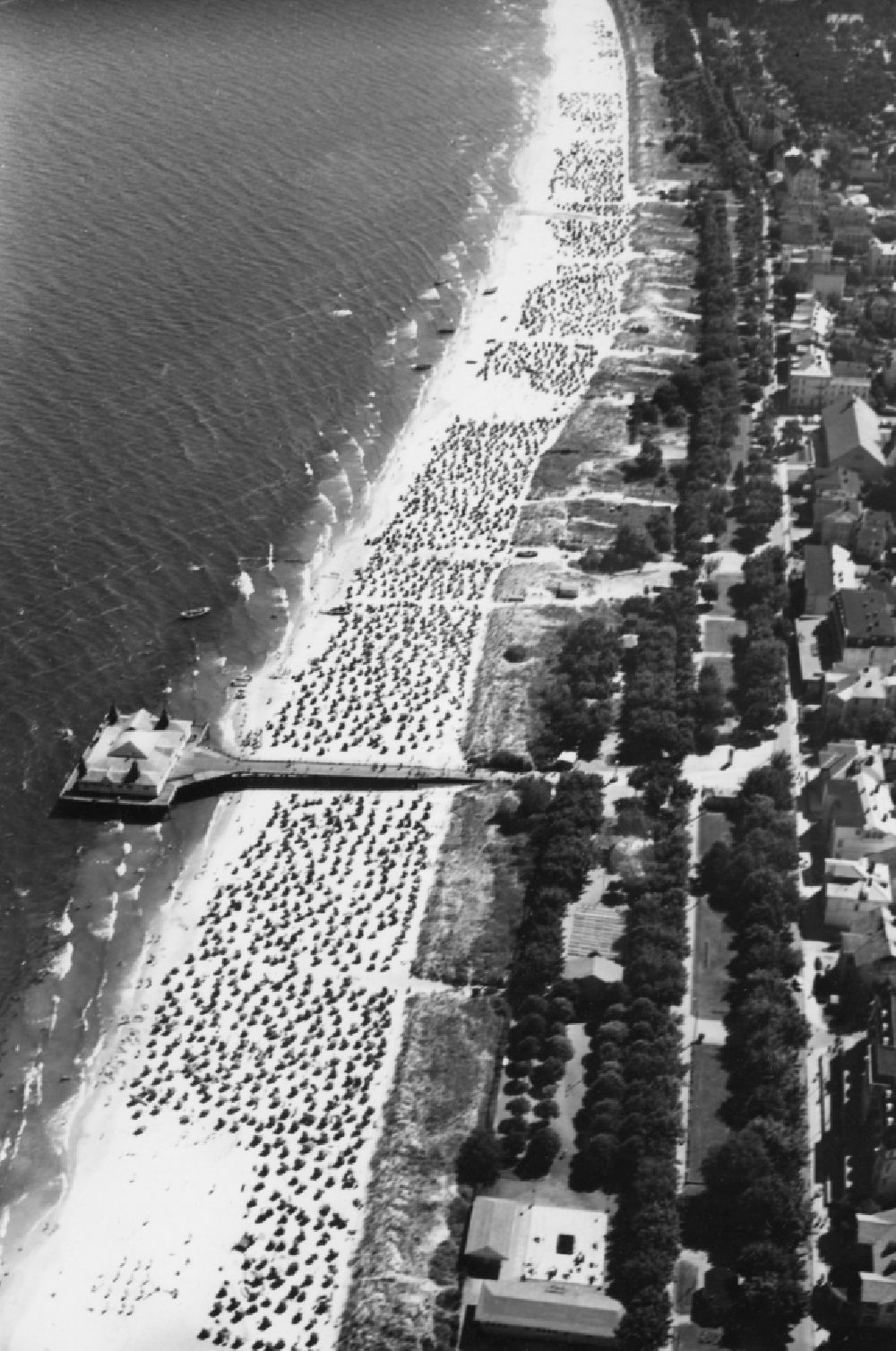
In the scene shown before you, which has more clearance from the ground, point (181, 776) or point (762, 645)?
point (762, 645)

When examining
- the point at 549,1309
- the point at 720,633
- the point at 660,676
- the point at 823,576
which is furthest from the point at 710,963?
the point at 823,576

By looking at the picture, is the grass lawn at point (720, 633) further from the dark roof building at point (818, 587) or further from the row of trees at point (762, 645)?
the dark roof building at point (818, 587)

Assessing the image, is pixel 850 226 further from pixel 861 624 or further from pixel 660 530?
pixel 861 624

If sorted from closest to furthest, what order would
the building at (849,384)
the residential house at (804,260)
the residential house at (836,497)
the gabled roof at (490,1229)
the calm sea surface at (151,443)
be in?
the gabled roof at (490,1229) < the calm sea surface at (151,443) < the residential house at (836,497) < the building at (849,384) < the residential house at (804,260)

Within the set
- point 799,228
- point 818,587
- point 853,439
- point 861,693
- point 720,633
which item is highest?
point 799,228

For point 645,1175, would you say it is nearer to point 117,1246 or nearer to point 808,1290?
point 808,1290

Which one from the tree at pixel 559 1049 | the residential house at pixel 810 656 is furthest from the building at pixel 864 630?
the tree at pixel 559 1049

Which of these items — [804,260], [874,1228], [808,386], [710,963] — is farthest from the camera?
[804,260]
